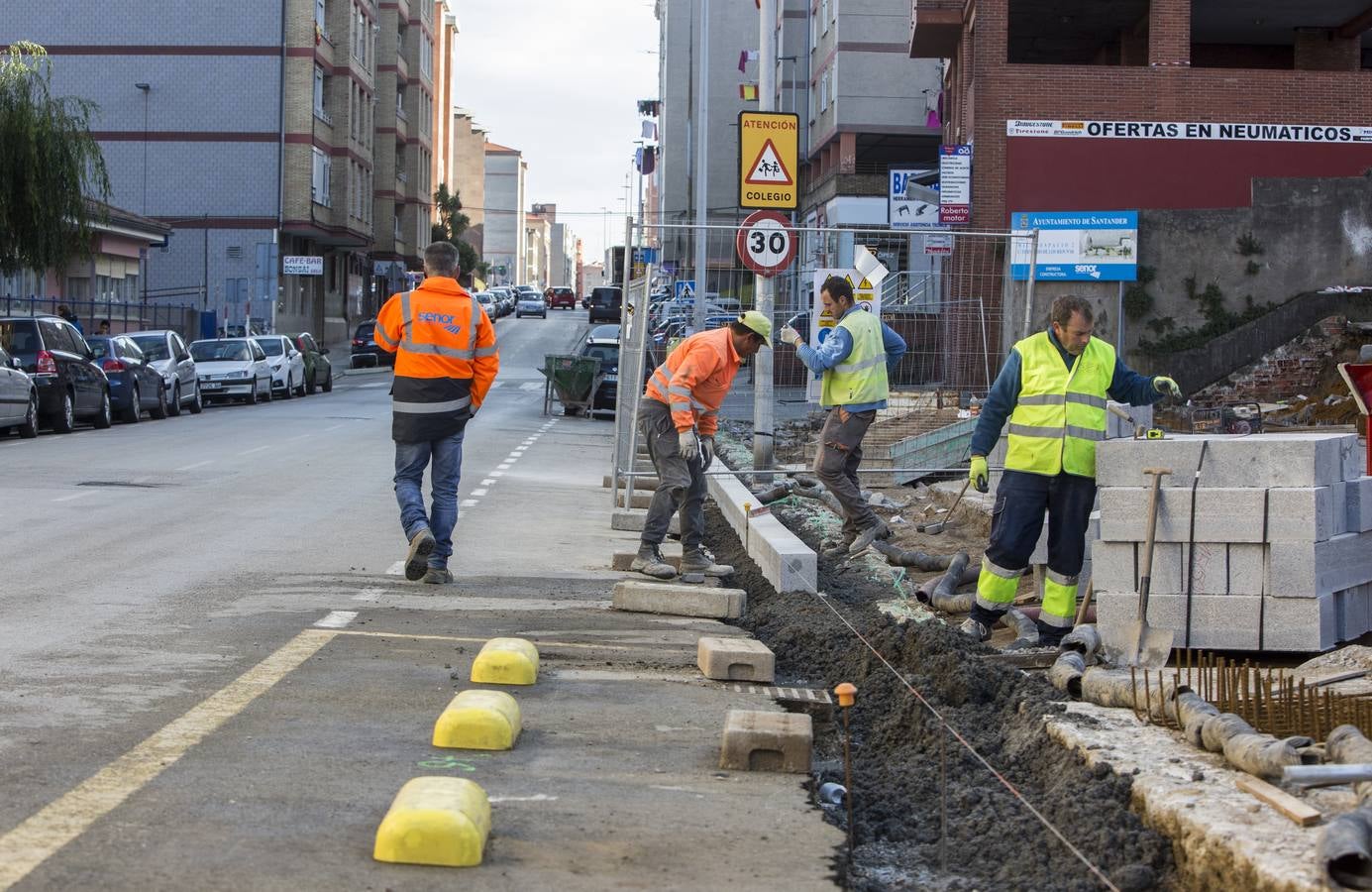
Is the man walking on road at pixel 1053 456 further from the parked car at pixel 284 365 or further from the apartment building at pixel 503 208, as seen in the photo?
the apartment building at pixel 503 208

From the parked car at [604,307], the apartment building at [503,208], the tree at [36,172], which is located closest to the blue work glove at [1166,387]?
the tree at [36,172]

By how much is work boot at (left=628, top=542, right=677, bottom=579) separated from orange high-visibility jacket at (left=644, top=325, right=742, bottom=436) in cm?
89

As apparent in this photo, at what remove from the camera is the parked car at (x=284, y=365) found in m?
40.3

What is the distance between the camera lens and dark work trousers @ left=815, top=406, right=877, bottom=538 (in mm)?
11953

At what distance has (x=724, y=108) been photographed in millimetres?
83438

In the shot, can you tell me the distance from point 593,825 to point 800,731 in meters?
1.09

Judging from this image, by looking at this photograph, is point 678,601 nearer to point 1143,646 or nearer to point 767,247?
point 1143,646

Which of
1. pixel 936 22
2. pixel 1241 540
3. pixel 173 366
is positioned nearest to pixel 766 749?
pixel 1241 540

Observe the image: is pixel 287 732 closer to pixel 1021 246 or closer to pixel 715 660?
pixel 715 660

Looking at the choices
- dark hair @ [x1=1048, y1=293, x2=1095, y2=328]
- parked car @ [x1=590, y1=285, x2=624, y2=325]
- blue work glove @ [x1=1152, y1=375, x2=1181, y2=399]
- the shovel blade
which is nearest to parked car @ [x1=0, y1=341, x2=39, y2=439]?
dark hair @ [x1=1048, y1=293, x2=1095, y2=328]

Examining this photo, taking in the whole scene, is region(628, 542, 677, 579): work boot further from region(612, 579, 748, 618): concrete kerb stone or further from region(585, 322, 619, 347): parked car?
region(585, 322, 619, 347): parked car

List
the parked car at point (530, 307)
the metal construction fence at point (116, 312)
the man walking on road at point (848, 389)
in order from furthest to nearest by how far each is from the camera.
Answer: the parked car at point (530, 307), the metal construction fence at point (116, 312), the man walking on road at point (848, 389)

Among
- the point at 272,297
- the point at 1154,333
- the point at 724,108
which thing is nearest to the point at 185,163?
the point at 272,297

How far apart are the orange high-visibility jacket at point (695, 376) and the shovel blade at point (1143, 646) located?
3.40m
